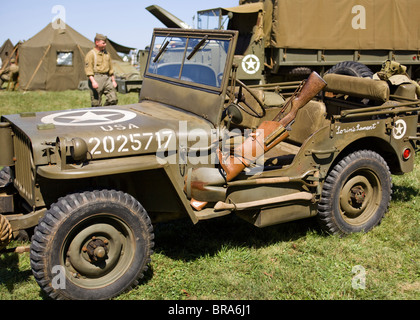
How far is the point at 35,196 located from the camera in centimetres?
316

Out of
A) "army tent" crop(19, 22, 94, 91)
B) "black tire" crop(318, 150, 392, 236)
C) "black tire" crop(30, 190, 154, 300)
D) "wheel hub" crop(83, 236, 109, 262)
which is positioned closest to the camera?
"black tire" crop(30, 190, 154, 300)

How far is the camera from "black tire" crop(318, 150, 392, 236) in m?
4.01

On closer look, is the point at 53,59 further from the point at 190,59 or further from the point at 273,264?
the point at 273,264

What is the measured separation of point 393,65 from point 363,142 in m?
1.34

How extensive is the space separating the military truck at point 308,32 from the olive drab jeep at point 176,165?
5401mm

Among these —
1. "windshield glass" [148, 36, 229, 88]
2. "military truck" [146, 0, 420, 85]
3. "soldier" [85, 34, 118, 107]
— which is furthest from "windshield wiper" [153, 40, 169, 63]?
"military truck" [146, 0, 420, 85]

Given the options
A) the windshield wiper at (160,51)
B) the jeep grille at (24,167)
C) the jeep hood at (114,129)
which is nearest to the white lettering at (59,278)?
the jeep grille at (24,167)

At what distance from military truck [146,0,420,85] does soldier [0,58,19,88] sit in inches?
325

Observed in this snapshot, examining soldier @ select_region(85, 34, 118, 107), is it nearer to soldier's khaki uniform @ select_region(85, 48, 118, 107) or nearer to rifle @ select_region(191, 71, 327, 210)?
soldier's khaki uniform @ select_region(85, 48, 118, 107)

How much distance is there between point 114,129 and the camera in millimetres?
3346

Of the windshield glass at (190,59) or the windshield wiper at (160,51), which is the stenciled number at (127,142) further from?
the windshield wiper at (160,51)

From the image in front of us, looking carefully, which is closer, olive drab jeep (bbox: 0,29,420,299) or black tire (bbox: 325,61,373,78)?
olive drab jeep (bbox: 0,29,420,299)

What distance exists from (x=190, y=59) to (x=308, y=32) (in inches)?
264
